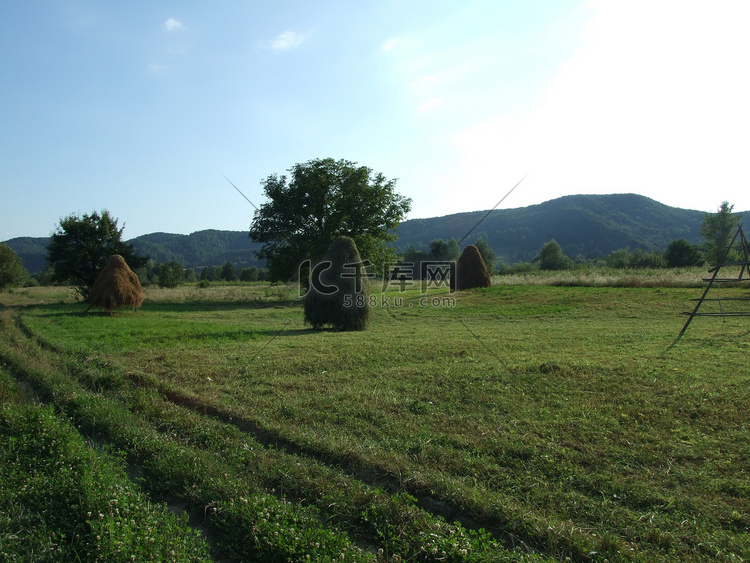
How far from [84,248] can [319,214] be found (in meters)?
17.2

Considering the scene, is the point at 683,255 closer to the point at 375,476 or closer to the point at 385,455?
the point at 385,455

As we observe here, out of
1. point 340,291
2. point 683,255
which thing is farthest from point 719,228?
point 340,291

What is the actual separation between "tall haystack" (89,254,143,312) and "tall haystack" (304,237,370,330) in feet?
38.3

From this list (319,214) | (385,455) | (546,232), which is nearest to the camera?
(385,455)

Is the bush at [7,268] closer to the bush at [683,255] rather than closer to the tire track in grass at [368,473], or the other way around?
the tire track in grass at [368,473]

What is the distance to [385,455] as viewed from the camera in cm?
458

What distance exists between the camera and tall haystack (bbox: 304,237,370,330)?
647 inches

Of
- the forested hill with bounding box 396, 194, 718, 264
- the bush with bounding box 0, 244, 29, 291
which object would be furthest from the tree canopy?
the bush with bounding box 0, 244, 29, 291

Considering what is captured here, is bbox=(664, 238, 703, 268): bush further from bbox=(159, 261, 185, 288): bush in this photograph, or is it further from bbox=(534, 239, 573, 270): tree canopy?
bbox=(159, 261, 185, 288): bush

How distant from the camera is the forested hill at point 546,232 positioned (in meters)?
86.5

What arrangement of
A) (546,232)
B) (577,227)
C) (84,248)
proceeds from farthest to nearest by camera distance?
(546,232) < (577,227) < (84,248)

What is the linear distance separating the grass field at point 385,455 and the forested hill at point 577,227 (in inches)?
2948

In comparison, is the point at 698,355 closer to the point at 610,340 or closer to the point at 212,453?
the point at 610,340

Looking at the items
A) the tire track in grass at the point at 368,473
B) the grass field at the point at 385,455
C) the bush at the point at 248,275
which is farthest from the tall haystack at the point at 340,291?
the bush at the point at 248,275
